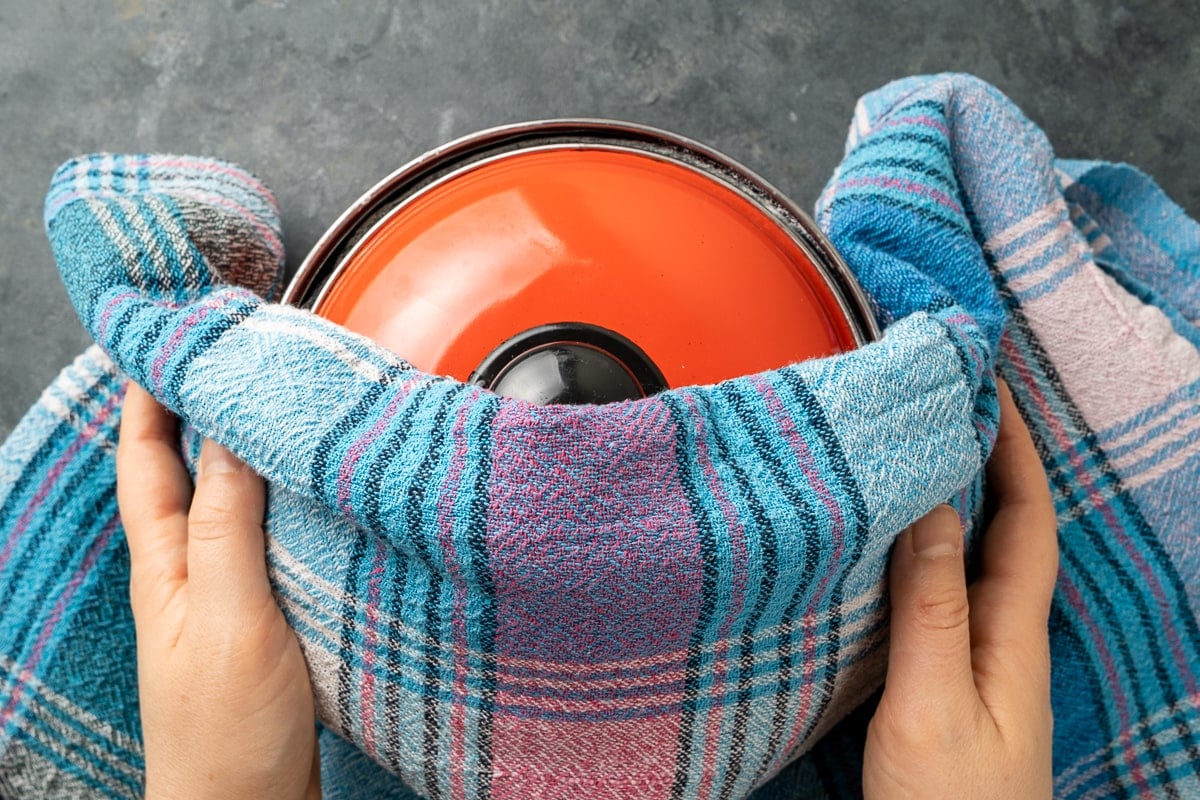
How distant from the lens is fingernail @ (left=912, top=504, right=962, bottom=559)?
475mm

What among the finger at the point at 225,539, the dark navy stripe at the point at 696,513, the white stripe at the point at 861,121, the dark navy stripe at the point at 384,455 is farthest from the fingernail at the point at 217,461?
the white stripe at the point at 861,121

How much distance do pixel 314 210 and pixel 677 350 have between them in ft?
1.37

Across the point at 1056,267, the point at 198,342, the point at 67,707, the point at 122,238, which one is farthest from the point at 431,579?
the point at 1056,267

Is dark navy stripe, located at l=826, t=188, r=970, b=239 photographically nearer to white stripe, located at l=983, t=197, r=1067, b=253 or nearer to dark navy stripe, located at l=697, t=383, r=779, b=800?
white stripe, located at l=983, t=197, r=1067, b=253

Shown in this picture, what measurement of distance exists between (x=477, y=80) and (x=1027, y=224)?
431mm

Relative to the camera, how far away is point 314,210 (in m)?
0.75

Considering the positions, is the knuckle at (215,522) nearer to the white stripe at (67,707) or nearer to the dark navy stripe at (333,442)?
the dark navy stripe at (333,442)

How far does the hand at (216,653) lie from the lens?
47 cm

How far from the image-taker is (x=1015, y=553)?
542 millimetres

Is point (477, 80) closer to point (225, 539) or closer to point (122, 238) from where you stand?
point (122, 238)

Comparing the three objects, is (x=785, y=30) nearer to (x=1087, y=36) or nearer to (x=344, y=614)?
(x=1087, y=36)

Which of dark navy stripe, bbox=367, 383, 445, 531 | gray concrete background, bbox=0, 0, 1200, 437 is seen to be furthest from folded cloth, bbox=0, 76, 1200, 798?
gray concrete background, bbox=0, 0, 1200, 437

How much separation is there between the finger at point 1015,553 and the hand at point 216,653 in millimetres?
378

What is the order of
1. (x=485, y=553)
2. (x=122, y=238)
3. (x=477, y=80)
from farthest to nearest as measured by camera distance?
(x=477, y=80) → (x=122, y=238) → (x=485, y=553)
